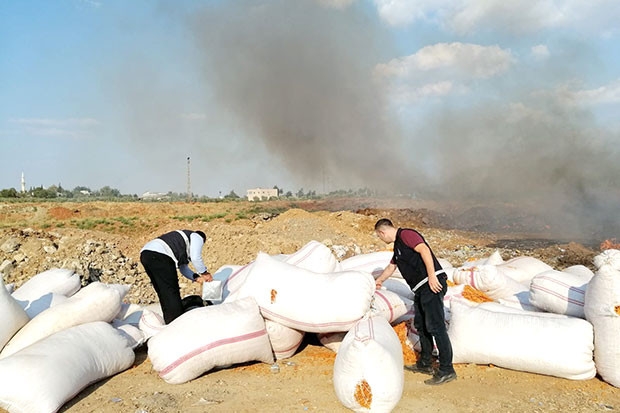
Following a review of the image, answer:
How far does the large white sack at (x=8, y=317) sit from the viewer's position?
144 inches

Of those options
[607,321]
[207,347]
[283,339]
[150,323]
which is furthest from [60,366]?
[607,321]

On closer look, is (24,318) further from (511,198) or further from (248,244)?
(511,198)

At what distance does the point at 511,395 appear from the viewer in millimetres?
3324

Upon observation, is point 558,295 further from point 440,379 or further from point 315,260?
point 315,260

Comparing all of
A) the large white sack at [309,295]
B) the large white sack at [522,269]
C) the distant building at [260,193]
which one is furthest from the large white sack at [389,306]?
the distant building at [260,193]

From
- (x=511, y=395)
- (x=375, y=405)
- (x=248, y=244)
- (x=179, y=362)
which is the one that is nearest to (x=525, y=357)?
(x=511, y=395)

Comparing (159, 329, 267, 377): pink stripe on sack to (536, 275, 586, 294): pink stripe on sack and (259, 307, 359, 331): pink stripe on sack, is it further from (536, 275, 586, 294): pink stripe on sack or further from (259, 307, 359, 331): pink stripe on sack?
(536, 275, 586, 294): pink stripe on sack

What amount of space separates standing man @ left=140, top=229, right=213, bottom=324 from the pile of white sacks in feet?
1.03

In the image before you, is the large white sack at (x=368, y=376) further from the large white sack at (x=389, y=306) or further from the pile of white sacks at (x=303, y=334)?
the large white sack at (x=389, y=306)

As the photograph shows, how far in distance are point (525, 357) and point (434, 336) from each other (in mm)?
650

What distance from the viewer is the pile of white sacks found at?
10.0 feet

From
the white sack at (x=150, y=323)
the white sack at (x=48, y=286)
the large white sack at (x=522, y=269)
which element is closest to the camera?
the white sack at (x=150, y=323)

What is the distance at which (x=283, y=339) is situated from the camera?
13.0 ft

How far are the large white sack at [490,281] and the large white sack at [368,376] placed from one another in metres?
1.90
